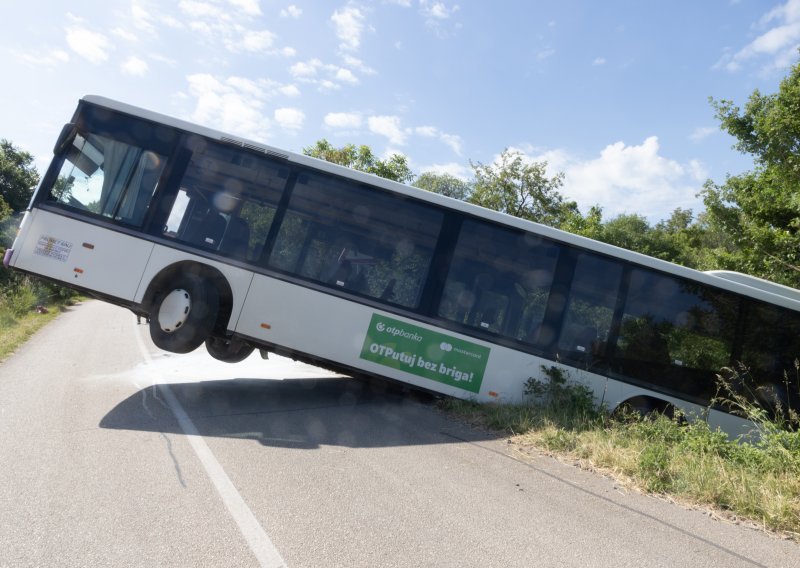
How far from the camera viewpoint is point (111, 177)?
28.2 ft

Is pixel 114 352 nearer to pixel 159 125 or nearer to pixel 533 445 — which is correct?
pixel 159 125

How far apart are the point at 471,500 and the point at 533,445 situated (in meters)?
2.34

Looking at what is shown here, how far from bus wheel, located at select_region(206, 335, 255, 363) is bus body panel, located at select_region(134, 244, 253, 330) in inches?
16.5

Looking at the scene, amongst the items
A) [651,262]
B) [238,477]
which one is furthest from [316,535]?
[651,262]

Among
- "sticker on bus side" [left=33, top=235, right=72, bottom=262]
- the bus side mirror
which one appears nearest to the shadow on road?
"sticker on bus side" [left=33, top=235, right=72, bottom=262]

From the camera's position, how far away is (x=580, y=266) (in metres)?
8.73

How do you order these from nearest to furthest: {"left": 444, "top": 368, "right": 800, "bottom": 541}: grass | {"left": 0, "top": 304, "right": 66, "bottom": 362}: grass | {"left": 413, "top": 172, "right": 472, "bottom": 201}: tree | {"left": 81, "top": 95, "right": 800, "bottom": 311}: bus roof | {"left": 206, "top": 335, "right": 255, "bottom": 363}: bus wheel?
{"left": 444, "top": 368, "right": 800, "bottom": 541}: grass, {"left": 81, "top": 95, "right": 800, "bottom": 311}: bus roof, {"left": 206, "top": 335, "right": 255, "bottom": 363}: bus wheel, {"left": 0, "top": 304, "right": 66, "bottom": 362}: grass, {"left": 413, "top": 172, "right": 472, "bottom": 201}: tree

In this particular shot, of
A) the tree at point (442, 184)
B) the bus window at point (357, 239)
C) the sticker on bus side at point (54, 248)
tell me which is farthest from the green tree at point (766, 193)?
the tree at point (442, 184)

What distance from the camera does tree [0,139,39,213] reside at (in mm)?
62500

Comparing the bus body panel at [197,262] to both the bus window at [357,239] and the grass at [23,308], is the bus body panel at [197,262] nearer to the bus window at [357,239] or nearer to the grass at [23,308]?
the bus window at [357,239]

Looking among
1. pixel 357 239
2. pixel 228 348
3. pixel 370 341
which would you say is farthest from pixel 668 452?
pixel 228 348

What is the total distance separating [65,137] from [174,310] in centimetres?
315

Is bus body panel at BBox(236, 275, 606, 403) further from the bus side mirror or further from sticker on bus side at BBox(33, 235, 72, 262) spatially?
the bus side mirror

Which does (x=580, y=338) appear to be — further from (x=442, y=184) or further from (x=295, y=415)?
(x=442, y=184)
